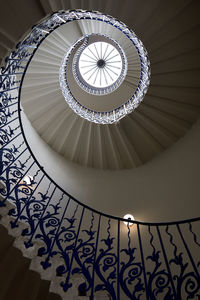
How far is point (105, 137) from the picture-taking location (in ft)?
24.5

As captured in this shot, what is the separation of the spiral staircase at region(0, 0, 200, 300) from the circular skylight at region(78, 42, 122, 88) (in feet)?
7.90

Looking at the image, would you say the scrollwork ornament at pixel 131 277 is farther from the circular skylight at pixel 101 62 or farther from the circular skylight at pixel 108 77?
the circular skylight at pixel 101 62

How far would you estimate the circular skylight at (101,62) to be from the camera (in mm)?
11141

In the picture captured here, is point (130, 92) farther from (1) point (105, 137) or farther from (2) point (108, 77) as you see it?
(2) point (108, 77)

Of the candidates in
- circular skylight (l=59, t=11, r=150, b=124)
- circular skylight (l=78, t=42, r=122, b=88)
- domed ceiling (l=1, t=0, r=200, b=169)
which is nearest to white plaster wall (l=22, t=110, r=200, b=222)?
domed ceiling (l=1, t=0, r=200, b=169)

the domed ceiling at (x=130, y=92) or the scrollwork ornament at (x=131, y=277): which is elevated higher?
the domed ceiling at (x=130, y=92)

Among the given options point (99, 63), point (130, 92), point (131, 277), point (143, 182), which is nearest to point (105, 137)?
point (143, 182)

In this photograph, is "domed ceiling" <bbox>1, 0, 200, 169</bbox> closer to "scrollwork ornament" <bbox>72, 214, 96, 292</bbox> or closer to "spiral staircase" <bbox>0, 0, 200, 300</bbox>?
"spiral staircase" <bbox>0, 0, 200, 300</bbox>

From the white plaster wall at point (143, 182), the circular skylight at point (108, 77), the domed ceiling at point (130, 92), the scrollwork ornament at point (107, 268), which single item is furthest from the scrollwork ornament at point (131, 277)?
the circular skylight at point (108, 77)

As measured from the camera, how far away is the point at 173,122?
6.74m

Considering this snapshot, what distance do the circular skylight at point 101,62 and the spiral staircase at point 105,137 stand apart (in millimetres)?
2409

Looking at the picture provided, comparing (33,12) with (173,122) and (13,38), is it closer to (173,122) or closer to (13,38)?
(13,38)

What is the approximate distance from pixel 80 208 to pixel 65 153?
2.16 m

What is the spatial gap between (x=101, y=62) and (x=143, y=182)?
7.63 metres
